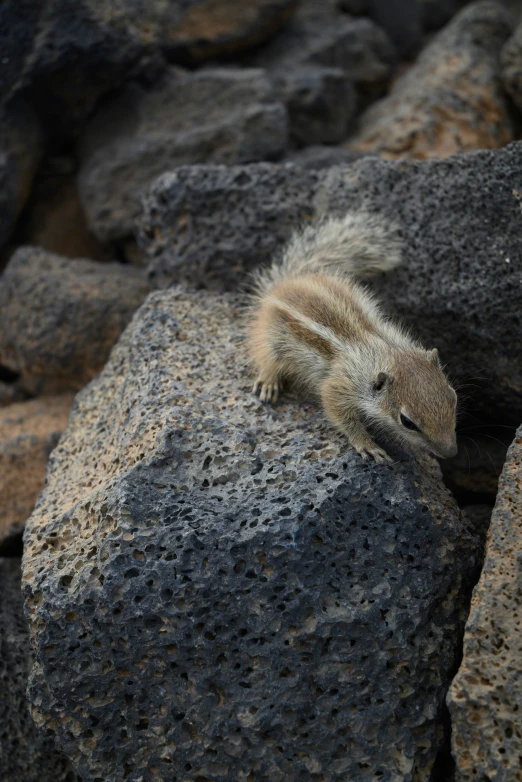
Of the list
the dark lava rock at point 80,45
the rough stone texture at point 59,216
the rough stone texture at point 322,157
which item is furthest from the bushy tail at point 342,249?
the rough stone texture at point 59,216

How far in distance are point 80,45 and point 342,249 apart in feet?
10.4

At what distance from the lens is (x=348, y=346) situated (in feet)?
13.4

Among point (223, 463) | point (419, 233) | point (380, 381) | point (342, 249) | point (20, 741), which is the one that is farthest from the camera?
point (342, 249)

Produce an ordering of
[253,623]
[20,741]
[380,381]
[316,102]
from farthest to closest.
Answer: [316,102]
[20,741]
[380,381]
[253,623]

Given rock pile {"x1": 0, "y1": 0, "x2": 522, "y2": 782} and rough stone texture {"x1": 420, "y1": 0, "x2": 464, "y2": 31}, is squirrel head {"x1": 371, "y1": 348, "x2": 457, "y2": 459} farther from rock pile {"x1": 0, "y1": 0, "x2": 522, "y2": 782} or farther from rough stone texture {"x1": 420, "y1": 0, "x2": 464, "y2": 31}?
rough stone texture {"x1": 420, "y1": 0, "x2": 464, "y2": 31}

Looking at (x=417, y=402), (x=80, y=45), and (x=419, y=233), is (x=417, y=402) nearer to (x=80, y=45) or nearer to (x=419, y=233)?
(x=419, y=233)

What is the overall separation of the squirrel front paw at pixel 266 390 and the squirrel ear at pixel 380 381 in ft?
1.88

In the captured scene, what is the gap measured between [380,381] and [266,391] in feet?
2.14

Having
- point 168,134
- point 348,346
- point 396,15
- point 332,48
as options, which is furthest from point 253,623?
point 396,15

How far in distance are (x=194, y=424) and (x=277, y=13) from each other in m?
5.61

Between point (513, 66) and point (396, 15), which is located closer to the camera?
point (513, 66)

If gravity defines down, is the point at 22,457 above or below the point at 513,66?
above

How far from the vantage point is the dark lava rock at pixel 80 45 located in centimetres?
615

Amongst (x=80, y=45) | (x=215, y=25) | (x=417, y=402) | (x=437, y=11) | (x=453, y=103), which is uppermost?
(x=80, y=45)
